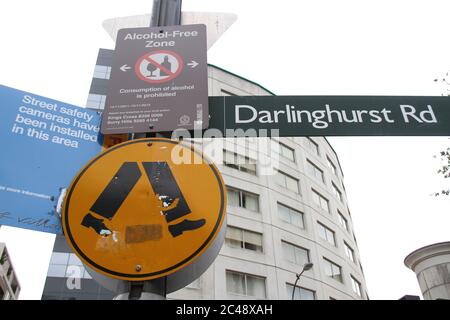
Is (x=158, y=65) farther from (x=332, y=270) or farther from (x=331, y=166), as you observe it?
Result: (x=331, y=166)

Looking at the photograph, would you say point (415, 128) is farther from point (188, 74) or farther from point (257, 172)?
point (257, 172)

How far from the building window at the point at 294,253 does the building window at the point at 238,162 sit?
546cm

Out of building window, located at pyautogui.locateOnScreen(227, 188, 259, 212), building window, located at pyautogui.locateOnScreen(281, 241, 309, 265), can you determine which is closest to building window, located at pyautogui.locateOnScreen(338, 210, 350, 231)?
building window, located at pyautogui.locateOnScreen(281, 241, 309, 265)

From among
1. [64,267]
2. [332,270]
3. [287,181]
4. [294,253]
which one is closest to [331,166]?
[287,181]

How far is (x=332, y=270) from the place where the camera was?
2862 cm

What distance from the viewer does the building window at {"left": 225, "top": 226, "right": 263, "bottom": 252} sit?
78.1ft

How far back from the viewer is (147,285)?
1.64 meters

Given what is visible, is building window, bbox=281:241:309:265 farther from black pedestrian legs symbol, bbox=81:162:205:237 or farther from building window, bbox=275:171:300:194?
black pedestrian legs symbol, bbox=81:162:205:237

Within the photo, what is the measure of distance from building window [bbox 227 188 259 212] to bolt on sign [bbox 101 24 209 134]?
22.6 meters

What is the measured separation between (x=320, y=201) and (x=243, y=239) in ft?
34.8

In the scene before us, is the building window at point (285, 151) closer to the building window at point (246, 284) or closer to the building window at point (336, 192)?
the building window at point (336, 192)

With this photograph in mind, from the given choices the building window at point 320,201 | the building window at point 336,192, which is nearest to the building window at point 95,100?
the building window at point 320,201

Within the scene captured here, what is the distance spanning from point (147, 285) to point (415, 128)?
212 centimetres

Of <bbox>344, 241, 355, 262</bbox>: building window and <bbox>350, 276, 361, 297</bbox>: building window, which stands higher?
<bbox>344, 241, 355, 262</bbox>: building window
